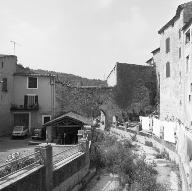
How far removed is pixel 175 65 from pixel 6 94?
1628cm

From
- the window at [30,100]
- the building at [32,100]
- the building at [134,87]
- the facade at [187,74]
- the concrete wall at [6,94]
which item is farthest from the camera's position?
the building at [134,87]

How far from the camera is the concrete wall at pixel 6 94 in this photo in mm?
33000

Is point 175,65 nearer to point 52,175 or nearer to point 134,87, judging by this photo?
point 134,87

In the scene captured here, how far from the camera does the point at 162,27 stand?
109 feet

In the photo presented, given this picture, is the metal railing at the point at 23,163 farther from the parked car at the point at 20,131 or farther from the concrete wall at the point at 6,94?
the concrete wall at the point at 6,94

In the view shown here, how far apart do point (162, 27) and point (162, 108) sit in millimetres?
7752

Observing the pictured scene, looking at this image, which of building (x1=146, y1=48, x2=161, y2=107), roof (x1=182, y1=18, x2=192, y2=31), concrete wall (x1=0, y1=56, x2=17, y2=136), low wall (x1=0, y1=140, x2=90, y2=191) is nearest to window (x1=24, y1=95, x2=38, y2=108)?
concrete wall (x1=0, y1=56, x2=17, y2=136)

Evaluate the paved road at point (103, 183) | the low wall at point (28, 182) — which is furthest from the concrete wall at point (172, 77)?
the low wall at point (28, 182)

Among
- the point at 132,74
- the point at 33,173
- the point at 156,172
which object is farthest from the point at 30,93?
the point at 33,173

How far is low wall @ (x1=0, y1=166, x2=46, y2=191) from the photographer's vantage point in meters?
9.60

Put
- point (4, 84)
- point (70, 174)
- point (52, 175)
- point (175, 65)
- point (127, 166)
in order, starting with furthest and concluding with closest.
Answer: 1. point (4, 84)
2. point (175, 65)
3. point (127, 166)
4. point (70, 174)
5. point (52, 175)

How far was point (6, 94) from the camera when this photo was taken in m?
34.1

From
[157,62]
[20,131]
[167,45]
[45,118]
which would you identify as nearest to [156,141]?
[167,45]

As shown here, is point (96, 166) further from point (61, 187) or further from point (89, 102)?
point (89, 102)
